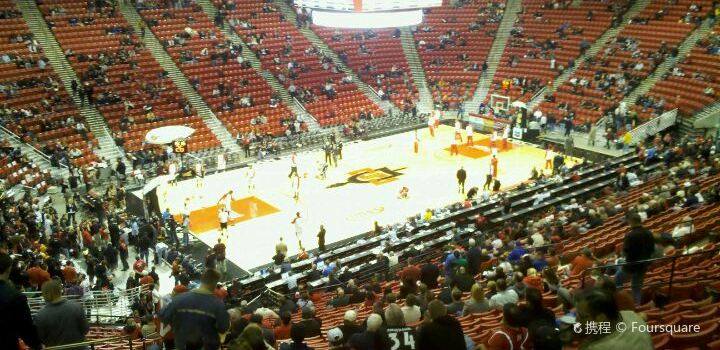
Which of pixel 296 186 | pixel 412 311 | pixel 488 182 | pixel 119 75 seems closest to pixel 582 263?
pixel 412 311

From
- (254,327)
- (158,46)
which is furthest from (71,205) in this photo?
(254,327)

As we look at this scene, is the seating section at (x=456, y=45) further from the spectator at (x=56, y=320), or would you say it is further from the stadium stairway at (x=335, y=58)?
the spectator at (x=56, y=320)

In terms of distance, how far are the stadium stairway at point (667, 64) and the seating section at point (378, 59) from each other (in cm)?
1279

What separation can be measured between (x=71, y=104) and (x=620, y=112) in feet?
87.3

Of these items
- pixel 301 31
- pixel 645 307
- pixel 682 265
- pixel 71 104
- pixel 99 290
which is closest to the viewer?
pixel 645 307

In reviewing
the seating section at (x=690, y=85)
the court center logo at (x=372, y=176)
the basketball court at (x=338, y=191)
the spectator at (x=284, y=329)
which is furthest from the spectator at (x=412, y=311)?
the seating section at (x=690, y=85)

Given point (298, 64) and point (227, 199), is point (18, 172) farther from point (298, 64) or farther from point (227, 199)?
point (298, 64)

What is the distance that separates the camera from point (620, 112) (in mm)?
30359

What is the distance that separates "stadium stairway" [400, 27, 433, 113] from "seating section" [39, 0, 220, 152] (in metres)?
14.3

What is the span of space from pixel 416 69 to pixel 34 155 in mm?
24795

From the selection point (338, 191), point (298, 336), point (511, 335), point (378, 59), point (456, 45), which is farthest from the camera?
point (456, 45)

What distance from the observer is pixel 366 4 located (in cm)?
2719

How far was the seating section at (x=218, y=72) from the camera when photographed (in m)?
33.2

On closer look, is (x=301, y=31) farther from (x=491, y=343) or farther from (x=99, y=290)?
(x=491, y=343)
